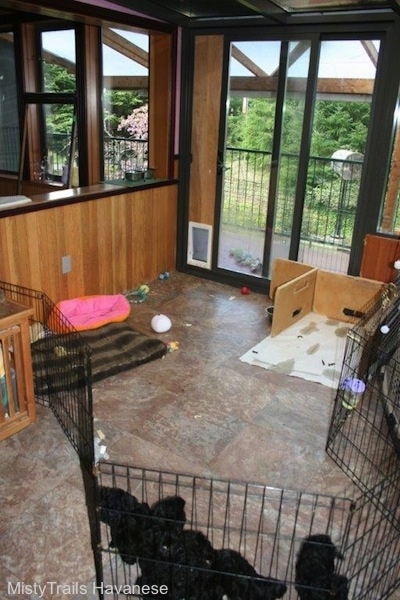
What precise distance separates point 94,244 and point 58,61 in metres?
1.96

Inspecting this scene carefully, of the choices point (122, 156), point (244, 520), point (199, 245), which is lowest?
point (244, 520)

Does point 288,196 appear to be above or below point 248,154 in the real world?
below

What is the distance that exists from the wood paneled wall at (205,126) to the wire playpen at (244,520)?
2.13m

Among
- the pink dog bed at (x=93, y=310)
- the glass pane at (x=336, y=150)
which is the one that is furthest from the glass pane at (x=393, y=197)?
the pink dog bed at (x=93, y=310)

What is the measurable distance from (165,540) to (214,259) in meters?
2.95

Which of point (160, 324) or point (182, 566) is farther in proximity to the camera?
point (160, 324)

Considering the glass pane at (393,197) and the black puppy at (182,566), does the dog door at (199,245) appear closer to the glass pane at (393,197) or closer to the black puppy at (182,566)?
the glass pane at (393,197)

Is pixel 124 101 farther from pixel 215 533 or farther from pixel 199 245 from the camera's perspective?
pixel 215 533

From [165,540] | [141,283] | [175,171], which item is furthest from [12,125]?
[165,540]

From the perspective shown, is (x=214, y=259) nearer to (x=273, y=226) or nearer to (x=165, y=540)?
(x=273, y=226)

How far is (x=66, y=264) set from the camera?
3600 millimetres

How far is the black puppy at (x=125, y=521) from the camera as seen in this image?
70.2 inches

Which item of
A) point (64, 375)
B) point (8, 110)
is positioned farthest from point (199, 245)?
point (8, 110)

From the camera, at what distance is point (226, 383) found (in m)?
2.93
